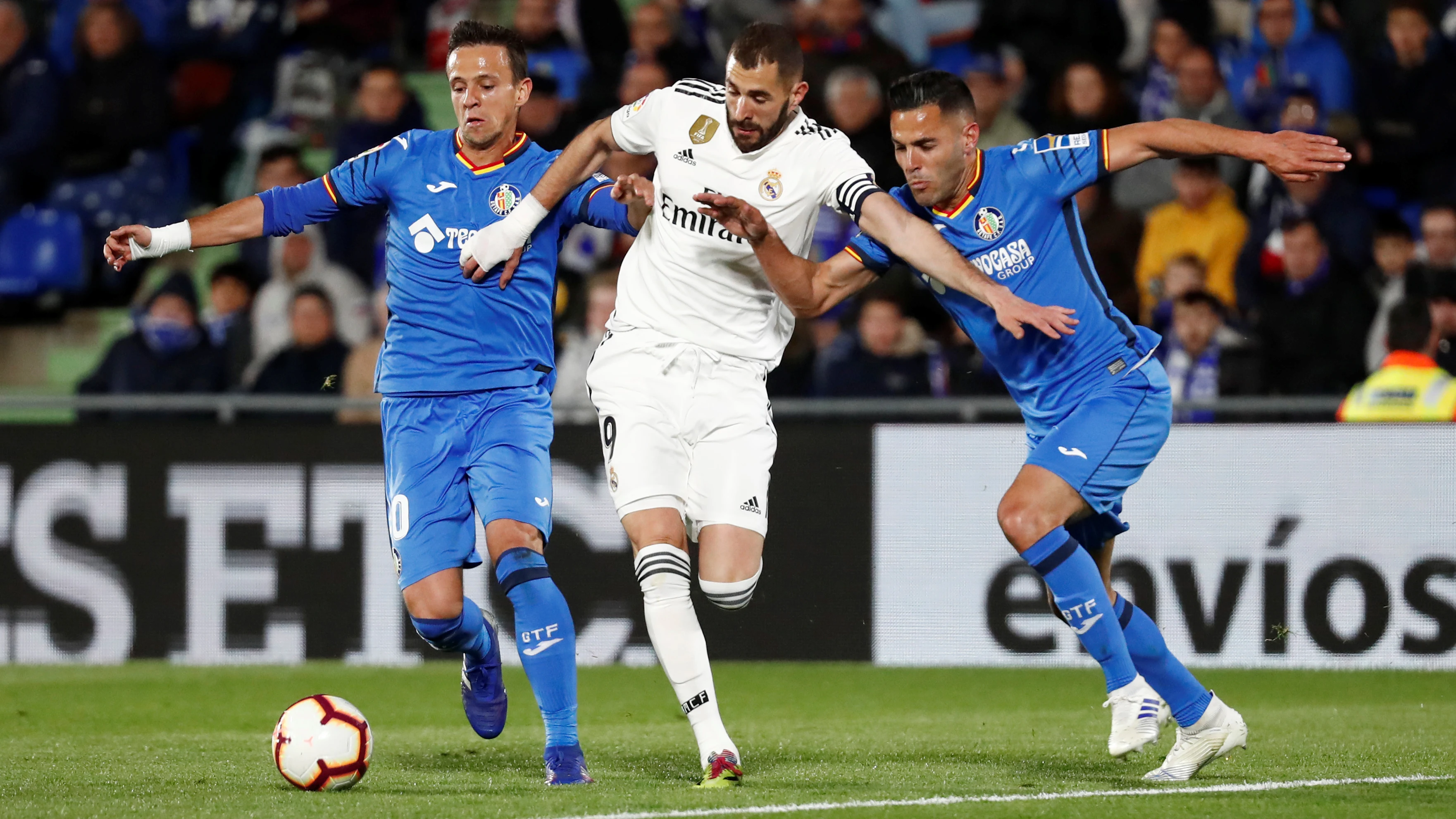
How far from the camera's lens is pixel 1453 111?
12.6 metres

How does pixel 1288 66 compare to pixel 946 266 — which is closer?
pixel 946 266

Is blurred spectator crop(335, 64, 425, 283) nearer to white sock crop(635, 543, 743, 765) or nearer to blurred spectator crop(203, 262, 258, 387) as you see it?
blurred spectator crop(203, 262, 258, 387)

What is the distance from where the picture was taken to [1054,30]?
1391 centimetres

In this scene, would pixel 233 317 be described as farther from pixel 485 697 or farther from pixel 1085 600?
pixel 1085 600

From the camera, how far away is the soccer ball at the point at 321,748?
6012 millimetres

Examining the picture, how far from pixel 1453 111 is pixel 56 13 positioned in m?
10.8

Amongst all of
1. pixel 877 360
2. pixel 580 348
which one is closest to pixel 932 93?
pixel 877 360

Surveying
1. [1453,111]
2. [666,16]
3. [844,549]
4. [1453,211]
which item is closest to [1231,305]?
[1453,211]

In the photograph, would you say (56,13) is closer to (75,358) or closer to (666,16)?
(75,358)

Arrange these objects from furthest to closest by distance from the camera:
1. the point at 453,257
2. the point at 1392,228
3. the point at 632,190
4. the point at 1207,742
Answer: the point at 1392,228 → the point at 453,257 → the point at 632,190 → the point at 1207,742

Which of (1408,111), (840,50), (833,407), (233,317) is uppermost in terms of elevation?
(840,50)

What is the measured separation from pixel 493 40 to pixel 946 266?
1902 millimetres

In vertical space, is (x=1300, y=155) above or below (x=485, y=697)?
above

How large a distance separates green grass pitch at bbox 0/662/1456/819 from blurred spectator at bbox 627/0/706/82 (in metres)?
5.06
